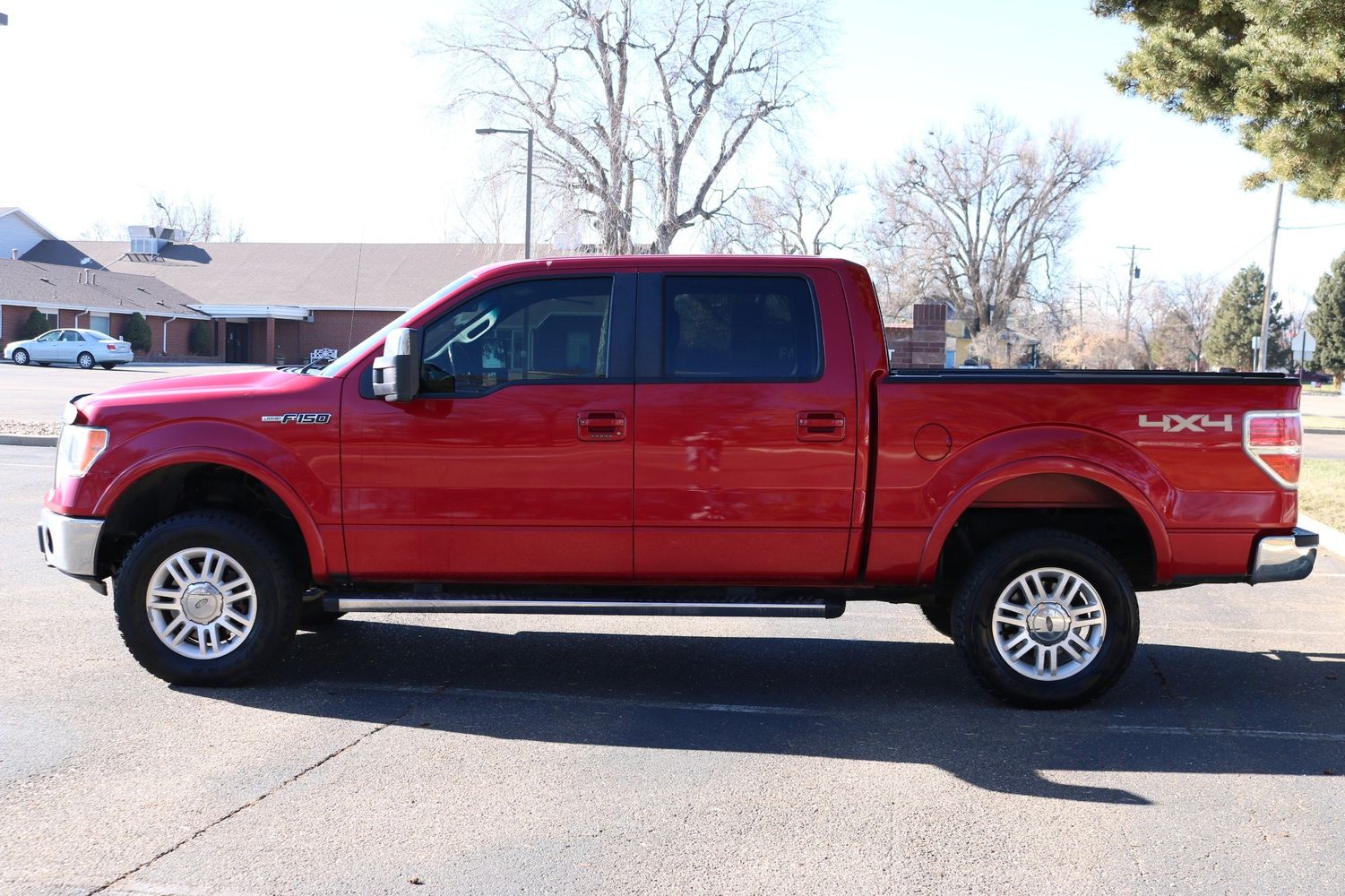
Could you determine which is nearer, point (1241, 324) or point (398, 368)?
point (398, 368)

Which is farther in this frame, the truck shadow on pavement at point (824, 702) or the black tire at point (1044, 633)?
the black tire at point (1044, 633)

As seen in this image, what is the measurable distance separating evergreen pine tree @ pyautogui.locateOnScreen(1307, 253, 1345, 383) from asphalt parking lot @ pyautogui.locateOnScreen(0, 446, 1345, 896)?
270 ft

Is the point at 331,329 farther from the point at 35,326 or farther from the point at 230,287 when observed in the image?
the point at 35,326

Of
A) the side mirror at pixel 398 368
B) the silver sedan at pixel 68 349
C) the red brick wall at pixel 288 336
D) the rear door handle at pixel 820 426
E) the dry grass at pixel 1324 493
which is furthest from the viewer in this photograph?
the red brick wall at pixel 288 336

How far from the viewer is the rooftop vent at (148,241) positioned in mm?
67250

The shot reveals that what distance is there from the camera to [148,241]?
222 ft

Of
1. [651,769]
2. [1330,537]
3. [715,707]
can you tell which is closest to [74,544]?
[651,769]

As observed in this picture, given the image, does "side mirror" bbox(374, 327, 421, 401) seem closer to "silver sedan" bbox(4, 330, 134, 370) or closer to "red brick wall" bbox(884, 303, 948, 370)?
"red brick wall" bbox(884, 303, 948, 370)

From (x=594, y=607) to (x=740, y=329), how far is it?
1.52 meters

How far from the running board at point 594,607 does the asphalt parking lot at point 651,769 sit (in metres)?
0.45

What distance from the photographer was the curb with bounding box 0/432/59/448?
57.5 ft

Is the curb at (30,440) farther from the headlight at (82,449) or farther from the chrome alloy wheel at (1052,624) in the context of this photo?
the chrome alloy wheel at (1052,624)

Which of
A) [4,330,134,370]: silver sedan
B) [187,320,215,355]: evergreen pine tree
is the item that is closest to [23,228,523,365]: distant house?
[187,320,215,355]: evergreen pine tree

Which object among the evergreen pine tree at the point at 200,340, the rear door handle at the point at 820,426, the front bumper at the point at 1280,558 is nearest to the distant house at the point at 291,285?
the evergreen pine tree at the point at 200,340
